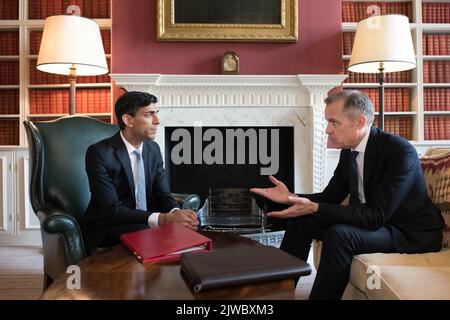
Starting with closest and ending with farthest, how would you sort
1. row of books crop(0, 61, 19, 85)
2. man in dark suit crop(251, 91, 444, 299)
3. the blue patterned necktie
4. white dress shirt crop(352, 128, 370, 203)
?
man in dark suit crop(251, 91, 444, 299) → white dress shirt crop(352, 128, 370, 203) → the blue patterned necktie → row of books crop(0, 61, 19, 85)

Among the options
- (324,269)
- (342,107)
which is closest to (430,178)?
(342,107)

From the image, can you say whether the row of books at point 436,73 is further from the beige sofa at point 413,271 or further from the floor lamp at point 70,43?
the floor lamp at point 70,43

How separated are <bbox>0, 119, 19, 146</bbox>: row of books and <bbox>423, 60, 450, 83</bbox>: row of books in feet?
12.4

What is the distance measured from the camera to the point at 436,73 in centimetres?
366

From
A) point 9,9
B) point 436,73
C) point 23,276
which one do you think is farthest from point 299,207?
point 9,9

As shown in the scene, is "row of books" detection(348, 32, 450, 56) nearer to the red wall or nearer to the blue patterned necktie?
the red wall

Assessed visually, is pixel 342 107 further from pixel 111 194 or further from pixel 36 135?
pixel 36 135

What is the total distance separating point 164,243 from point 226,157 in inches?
97.3

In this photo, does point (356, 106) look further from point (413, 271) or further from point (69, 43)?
point (69, 43)

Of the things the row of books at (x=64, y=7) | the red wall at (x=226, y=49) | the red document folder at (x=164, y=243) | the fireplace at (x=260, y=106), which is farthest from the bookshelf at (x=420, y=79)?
the red document folder at (x=164, y=243)

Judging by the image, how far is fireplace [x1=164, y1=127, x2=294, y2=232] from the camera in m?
3.62

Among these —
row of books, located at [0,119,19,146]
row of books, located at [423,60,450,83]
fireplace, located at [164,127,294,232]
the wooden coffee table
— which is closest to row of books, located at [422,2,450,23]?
row of books, located at [423,60,450,83]

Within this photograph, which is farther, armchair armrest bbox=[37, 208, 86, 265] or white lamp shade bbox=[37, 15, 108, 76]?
white lamp shade bbox=[37, 15, 108, 76]

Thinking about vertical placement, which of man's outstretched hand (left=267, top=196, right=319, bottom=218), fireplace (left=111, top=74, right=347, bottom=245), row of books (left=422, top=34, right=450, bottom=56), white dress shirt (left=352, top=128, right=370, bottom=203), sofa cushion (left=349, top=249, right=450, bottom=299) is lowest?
sofa cushion (left=349, top=249, right=450, bottom=299)
